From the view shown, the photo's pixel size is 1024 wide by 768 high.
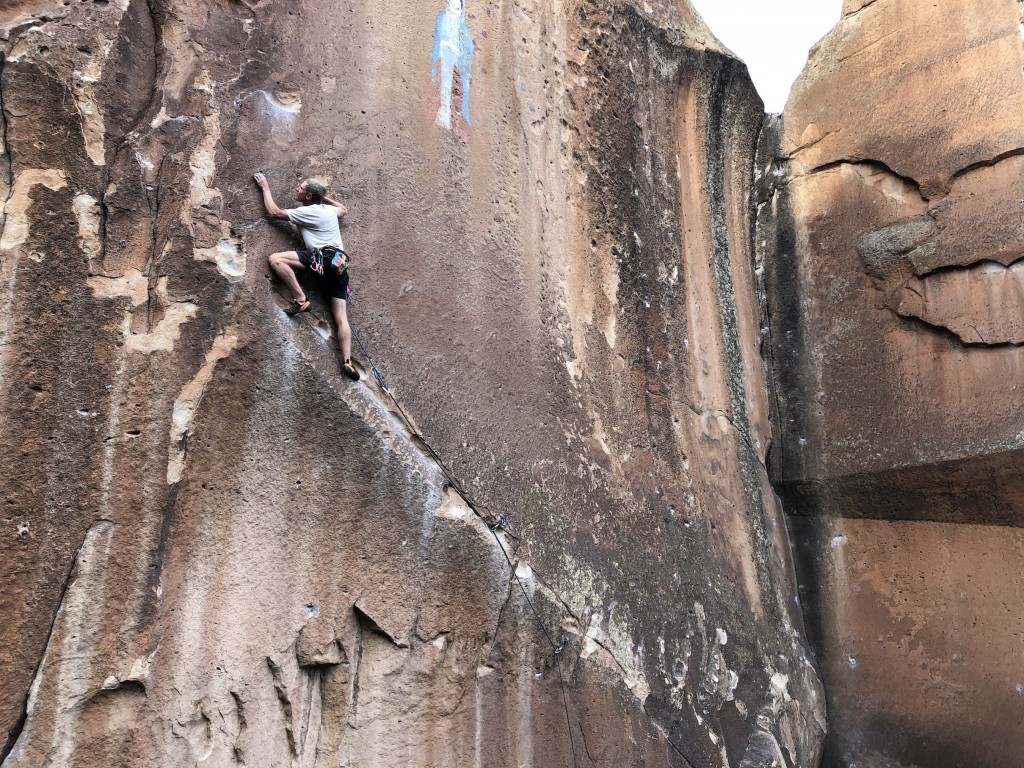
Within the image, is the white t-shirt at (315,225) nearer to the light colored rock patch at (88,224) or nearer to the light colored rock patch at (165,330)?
the light colored rock patch at (165,330)

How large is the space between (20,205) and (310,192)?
0.79 metres

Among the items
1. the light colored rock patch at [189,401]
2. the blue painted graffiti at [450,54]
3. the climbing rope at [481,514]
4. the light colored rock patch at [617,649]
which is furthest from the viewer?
the blue painted graffiti at [450,54]

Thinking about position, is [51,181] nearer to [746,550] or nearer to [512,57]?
[512,57]

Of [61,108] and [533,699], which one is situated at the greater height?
[61,108]

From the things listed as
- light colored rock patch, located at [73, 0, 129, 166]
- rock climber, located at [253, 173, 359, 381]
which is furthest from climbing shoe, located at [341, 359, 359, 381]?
light colored rock patch, located at [73, 0, 129, 166]

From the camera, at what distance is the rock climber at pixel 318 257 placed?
248 cm

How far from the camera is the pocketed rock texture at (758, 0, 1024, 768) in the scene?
3.50 metres

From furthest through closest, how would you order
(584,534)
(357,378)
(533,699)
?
(584,534), (533,699), (357,378)

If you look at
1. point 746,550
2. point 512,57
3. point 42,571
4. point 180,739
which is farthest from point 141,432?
point 746,550

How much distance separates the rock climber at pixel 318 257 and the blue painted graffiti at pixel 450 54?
723mm

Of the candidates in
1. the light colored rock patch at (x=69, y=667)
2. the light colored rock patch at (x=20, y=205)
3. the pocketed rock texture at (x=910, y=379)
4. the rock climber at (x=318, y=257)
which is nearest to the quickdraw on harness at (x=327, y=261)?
→ the rock climber at (x=318, y=257)

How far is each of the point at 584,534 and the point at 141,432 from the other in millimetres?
1536

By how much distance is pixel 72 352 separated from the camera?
2170mm

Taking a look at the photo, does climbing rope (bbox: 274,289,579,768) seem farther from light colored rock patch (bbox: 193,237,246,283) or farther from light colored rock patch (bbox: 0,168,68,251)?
light colored rock patch (bbox: 0,168,68,251)
